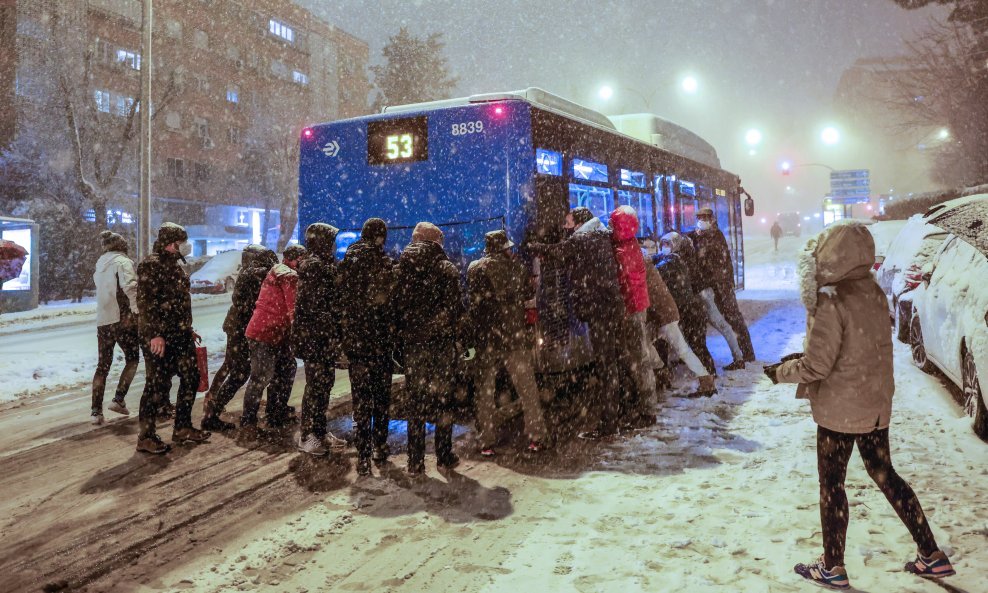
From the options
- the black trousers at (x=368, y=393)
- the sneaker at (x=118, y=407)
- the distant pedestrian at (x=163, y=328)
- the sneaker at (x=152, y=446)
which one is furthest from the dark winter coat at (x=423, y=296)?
the sneaker at (x=118, y=407)

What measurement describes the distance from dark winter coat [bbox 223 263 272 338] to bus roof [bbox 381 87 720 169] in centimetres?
252

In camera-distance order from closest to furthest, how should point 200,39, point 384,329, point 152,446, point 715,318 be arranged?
1. point 384,329
2. point 152,446
3. point 715,318
4. point 200,39

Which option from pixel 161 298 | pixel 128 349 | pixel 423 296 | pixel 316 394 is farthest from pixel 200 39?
pixel 423 296

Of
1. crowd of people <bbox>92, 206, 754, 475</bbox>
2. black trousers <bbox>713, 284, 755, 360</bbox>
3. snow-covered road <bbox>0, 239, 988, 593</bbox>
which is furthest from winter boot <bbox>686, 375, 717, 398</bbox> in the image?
black trousers <bbox>713, 284, 755, 360</bbox>

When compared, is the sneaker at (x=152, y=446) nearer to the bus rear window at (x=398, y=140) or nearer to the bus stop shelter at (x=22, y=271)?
the bus rear window at (x=398, y=140)

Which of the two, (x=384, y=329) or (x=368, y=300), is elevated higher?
(x=368, y=300)

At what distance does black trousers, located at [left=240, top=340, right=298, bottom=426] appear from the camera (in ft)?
21.6

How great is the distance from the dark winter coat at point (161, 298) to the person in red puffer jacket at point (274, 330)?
654 mm

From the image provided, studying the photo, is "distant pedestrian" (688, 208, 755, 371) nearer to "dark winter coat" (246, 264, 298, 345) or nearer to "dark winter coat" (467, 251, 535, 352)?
"dark winter coat" (467, 251, 535, 352)

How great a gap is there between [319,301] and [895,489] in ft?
14.5

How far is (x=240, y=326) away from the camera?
267 inches

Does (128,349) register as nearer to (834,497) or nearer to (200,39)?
(834,497)

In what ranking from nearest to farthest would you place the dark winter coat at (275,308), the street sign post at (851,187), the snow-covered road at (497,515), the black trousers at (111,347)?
1. the snow-covered road at (497,515)
2. the dark winter coat at (275,308)
3. the black trousers at (111,347)
4. the street sign post at (851,187)

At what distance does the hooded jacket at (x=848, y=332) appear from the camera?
3.33 metres
